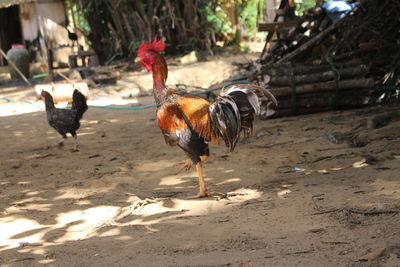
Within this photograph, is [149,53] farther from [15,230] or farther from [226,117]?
[15,230]

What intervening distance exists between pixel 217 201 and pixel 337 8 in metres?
6.93

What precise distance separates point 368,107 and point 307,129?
1.73m

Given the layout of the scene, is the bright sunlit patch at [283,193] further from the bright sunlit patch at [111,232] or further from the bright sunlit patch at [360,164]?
the bright sunlit patch at [111,232]

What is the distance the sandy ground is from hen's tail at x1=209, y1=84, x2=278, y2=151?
67cm

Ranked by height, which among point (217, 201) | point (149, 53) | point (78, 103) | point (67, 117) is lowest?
point (217, 201)

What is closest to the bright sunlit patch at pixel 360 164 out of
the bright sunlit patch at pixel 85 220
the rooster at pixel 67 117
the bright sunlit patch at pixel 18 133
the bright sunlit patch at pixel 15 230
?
the bright sunlit patch at pixel 85 220

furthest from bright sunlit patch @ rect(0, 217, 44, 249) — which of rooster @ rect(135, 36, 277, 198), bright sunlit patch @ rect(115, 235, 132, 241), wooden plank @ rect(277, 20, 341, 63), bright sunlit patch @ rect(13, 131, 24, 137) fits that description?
wooden plank @ rect(277, 20, 341, 63)

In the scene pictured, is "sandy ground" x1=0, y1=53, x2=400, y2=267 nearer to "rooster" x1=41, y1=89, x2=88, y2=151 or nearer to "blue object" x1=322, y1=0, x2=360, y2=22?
"rooster" x1=41, y1=89, x2=88, y2=151

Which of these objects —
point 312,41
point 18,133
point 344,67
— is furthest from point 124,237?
point 312,41

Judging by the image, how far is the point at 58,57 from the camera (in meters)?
18.3

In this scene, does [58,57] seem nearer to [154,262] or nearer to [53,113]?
[53,113]

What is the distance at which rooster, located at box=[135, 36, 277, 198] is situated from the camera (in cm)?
510

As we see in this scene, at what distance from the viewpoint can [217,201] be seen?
5137 mm

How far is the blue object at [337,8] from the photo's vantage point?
1053 centimetres
